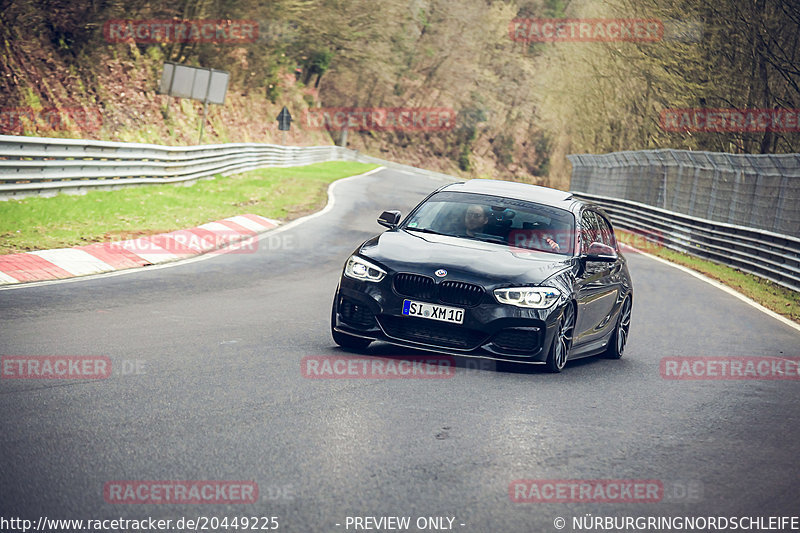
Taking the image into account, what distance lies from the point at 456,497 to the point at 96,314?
5.97 meters

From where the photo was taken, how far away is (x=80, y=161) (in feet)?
65.3

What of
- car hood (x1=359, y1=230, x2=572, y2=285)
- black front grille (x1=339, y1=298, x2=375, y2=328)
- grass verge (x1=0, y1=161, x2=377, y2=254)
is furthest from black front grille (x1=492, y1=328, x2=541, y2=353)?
grass verge (x1=0, y1=161, x2=377, y2=254)

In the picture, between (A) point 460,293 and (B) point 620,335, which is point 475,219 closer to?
(A) point 460,293

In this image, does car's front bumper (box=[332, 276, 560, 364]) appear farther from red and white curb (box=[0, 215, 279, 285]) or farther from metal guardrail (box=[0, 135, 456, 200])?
metal guardrail (box=[0, 135, 456, 200])

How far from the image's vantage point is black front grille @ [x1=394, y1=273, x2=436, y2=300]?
8328 millimetres

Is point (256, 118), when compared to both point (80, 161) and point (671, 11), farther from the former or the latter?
point (80, 161)

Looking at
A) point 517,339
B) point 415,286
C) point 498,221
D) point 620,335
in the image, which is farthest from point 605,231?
point 415,286

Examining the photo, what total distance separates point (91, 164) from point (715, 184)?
632 inches

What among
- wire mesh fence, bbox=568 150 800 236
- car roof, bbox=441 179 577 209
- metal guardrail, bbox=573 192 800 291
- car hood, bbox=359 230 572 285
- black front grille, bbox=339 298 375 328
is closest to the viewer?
car hood, bbox=359 230 572 285

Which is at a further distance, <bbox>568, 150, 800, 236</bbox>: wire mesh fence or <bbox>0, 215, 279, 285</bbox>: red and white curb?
<bbox>568, 150, 800, 236</bbox>: wire mesh fence

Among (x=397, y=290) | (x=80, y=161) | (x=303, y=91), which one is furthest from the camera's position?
(x=303, y=91)

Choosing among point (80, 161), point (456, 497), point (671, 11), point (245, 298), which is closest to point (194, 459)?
point (456, 497)

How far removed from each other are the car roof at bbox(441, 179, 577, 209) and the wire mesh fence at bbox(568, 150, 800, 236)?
1253 cm

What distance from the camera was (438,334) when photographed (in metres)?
8.32
